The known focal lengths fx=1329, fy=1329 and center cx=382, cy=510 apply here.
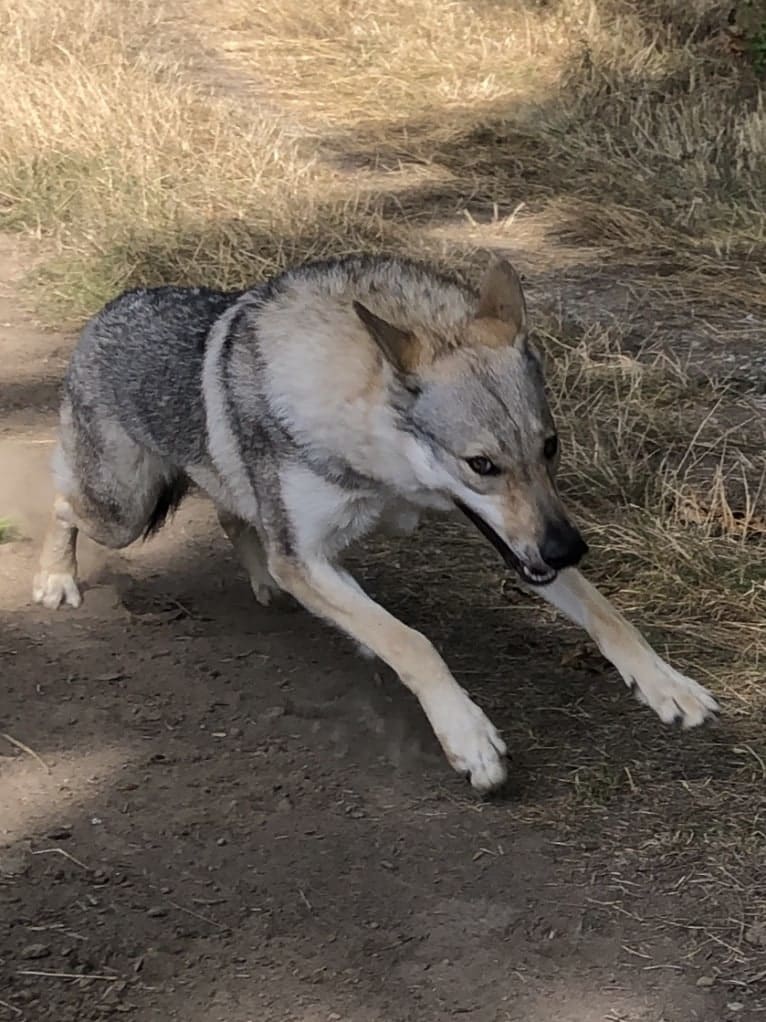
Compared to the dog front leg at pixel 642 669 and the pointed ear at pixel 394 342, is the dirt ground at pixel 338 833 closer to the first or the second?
the dog front leg at pixel 642 669

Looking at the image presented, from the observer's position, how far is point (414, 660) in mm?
3740

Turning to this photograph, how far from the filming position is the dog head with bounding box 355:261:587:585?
3.44 meters

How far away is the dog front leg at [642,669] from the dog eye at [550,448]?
0.47 meters

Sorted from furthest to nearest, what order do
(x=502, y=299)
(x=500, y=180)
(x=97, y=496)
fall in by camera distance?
(x=500, y=180)
(x=97, y=496)
(x=502, y=299)

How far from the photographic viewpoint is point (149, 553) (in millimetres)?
5316

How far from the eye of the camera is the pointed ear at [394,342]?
354cm

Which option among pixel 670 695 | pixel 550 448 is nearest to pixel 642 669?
pixel 670 695

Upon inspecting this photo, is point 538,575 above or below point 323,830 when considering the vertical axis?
above

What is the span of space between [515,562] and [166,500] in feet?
5.91

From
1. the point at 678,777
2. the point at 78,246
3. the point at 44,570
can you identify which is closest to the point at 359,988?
the point at 678,777

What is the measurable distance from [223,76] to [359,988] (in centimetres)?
1058

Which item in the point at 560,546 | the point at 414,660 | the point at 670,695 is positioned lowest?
the point at 670,695

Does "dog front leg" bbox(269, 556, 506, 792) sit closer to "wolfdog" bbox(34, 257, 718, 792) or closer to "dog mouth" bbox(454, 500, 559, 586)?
"wolfdog" bbox(34, 257, 718, 792)

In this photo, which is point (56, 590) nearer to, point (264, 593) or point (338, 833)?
point (264, 593)
